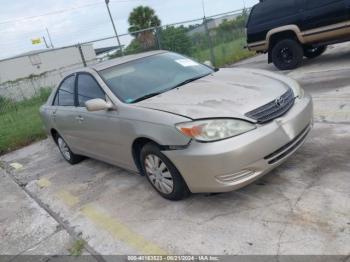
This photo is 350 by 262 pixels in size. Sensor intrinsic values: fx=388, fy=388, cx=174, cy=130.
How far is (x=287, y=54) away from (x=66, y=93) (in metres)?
6.11

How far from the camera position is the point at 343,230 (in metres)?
3.09

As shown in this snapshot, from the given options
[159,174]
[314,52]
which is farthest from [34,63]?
[159,174]

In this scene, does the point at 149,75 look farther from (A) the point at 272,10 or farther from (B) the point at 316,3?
(A) the point at 272,10

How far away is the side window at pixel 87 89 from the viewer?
15.9ft

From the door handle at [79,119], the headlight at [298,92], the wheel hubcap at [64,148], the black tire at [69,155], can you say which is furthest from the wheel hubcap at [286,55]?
the door handle at [79,119]

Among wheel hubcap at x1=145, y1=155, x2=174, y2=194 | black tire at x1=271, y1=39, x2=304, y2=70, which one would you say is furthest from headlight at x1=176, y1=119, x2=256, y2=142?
black tire at x1=271, y1=39, x2=304, y2=70

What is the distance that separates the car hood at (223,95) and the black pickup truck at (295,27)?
4.94 meters

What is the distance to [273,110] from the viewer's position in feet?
12.4

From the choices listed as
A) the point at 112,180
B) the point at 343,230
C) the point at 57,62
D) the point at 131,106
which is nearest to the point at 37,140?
the point at 112,180

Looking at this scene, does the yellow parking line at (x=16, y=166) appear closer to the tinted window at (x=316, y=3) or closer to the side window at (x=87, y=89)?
the side window at (x=87, y=89)

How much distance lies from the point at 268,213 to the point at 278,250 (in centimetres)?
55

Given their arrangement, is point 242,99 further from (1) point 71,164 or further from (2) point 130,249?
(1) point 71,164

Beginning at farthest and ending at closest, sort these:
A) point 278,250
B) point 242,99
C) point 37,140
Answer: point 37,140, point 242,99, point 278,250

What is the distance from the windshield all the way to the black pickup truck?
4.84m
